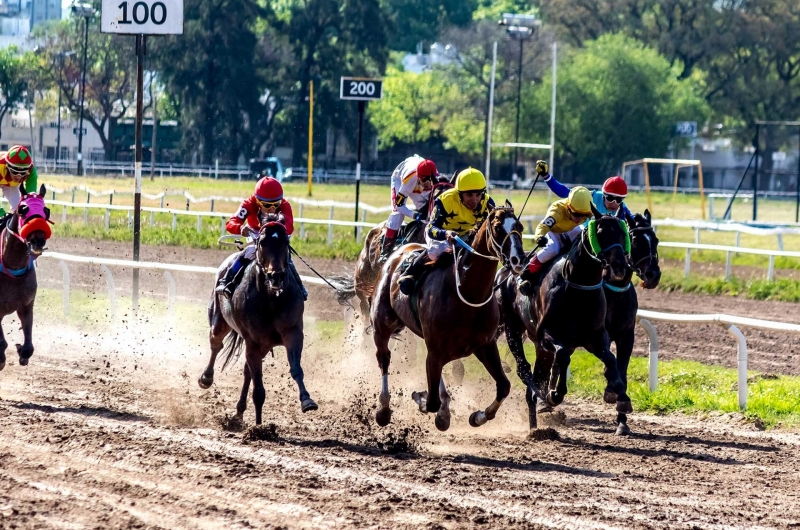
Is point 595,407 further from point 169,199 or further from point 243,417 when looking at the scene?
point 169,199

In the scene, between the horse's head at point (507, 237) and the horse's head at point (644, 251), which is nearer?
the horse's head at point (507, 237)

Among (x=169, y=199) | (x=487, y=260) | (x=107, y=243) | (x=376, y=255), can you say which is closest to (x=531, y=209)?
(x=169, y=199)

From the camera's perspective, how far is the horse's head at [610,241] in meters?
7.85

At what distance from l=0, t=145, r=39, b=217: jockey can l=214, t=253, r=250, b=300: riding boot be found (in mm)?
2144

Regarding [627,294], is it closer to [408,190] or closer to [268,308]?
[408,190]

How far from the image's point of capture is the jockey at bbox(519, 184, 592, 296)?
28.3 ft

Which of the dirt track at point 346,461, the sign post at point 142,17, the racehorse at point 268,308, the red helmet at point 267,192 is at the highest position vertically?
the sign post at point 142,17

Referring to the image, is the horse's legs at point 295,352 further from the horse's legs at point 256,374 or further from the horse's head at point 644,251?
the horse's head at point 644,251

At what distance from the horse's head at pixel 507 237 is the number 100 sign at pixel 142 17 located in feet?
21.1

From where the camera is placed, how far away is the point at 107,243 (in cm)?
2231

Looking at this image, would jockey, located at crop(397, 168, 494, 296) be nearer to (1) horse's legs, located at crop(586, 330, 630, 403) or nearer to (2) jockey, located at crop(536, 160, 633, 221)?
(2) jockey, located at crop(536, 160, 633, 221)

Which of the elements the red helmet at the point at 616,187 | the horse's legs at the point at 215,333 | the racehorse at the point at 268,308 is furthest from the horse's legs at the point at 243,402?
the red helmet at the point at 616,187

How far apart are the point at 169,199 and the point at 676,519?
86.9 ft

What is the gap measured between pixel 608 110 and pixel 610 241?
1834 inches
